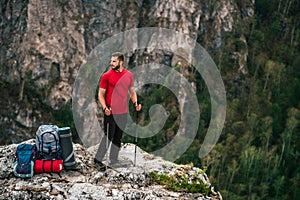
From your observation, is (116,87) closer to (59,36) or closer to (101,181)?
(101,181)

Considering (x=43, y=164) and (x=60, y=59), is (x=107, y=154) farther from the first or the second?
(x=60, y=59)

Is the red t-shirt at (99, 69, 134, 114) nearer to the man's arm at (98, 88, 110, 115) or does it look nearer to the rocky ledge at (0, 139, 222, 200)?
the man's arm at (98, 88, 110, 115)

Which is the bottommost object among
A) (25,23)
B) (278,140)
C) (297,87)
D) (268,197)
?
(268,197)

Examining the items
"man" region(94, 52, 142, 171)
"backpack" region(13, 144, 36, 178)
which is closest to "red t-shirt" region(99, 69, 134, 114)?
"man" region(94, 52, 142, 171)

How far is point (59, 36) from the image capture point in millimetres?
72625

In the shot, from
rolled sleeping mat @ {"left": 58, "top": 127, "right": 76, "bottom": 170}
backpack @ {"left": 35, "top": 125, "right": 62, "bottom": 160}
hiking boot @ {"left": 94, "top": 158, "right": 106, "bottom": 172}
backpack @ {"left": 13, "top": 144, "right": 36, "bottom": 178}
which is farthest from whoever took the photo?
hiking boot @ {"left": 94, "top": 158, "right": 106, "bottom": 172}

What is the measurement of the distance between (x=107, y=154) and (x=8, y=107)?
58934 mm

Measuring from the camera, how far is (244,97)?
7900 cm

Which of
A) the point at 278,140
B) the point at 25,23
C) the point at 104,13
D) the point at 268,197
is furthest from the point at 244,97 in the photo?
the point at 25,23

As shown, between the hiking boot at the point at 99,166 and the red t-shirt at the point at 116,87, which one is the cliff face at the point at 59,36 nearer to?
the hiking boot at the point at 99,166

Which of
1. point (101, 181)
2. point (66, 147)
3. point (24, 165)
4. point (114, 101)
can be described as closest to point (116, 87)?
point (114, 101)

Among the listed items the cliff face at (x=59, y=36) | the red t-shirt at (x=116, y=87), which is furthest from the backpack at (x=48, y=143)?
the cliff face at (x=59, y=36)

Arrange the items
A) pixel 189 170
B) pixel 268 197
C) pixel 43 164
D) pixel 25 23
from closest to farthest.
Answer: pixel 43 164, pixel 189 170, pixel 268 197, pixel 25 23

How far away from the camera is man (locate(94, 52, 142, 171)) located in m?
7.59
